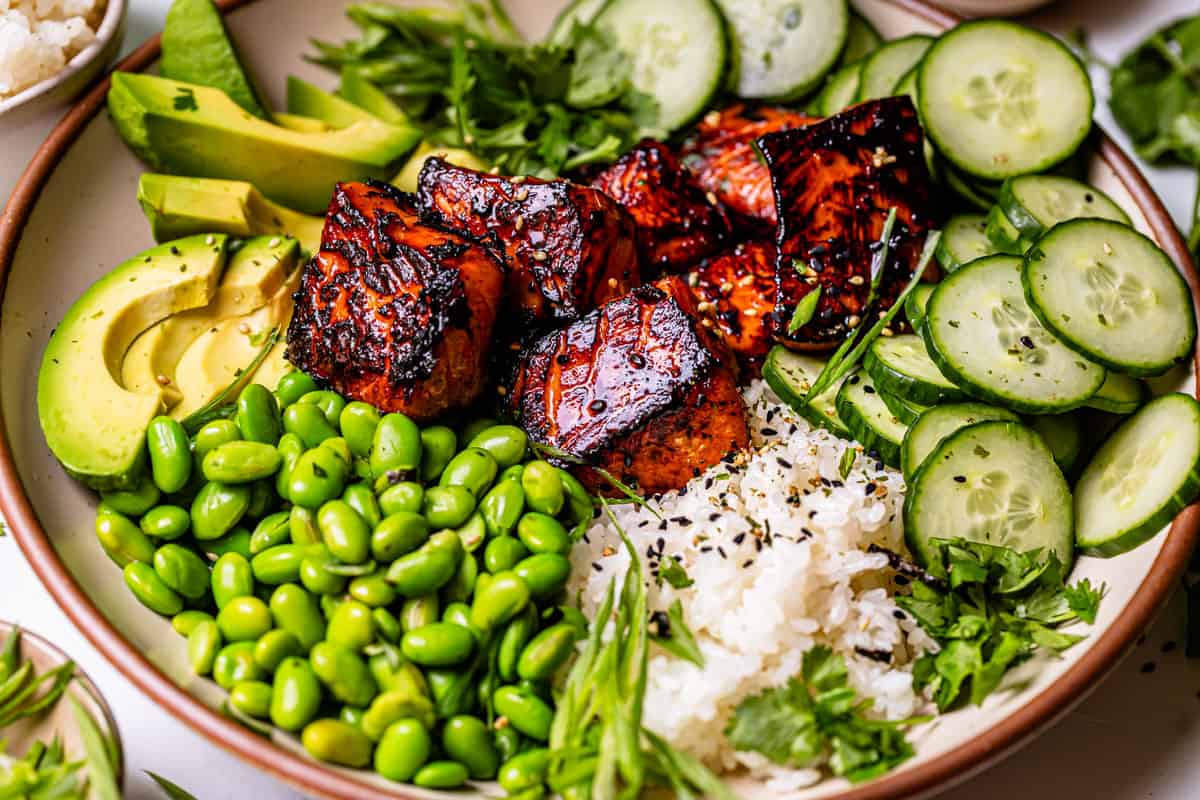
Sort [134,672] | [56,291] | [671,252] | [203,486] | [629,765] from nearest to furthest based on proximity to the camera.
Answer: [629,765] → [134,672] → [203,486] → [56,291] → [671,252]

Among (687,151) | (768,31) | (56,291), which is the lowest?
(56,291)

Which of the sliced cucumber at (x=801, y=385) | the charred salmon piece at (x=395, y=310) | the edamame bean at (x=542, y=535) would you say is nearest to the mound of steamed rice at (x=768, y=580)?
the sliced cucumber at (x=801, y=385)

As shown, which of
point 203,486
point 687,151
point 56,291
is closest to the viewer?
point 203,486

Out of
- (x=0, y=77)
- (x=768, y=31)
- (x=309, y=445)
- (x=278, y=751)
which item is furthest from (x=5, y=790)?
(x=768, y=31)

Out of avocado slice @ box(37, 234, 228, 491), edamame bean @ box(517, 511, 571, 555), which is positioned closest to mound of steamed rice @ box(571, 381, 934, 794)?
edamame bean @ box(517, 511, 571, 555)

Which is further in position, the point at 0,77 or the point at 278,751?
the point at 0,77

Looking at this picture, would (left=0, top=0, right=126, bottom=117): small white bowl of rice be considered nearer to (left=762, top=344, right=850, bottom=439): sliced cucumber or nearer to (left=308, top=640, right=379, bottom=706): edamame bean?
(left=308, top=640, right=379, bottom=706): edamame bean

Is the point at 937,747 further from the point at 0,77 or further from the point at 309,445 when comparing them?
the point at 0,77
